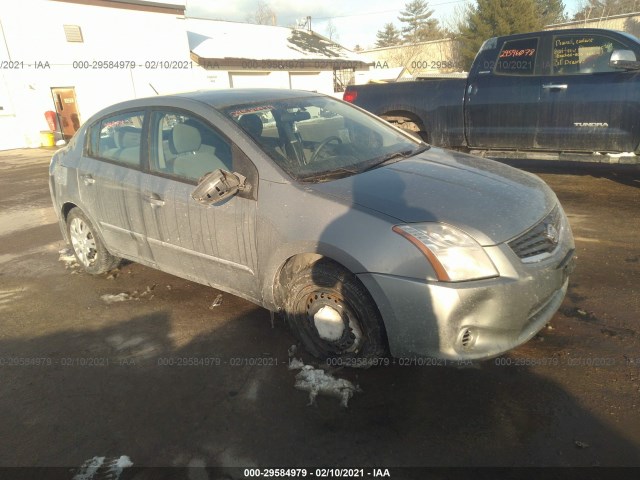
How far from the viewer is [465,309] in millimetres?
2373

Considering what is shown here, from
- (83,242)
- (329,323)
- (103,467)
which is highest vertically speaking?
(83,242)

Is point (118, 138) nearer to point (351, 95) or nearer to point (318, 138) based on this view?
point (318, 138)

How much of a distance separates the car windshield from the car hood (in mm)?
207

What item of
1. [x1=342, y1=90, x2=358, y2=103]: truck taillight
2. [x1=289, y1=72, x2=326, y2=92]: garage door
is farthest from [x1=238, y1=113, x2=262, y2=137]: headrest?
[x1=289, y1=72, x2=326, y2=92]: garage door

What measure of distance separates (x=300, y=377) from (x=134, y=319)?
1.68 metres

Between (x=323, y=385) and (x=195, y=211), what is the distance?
4.80 ft

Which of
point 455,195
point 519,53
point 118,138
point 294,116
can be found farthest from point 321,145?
point 519,53

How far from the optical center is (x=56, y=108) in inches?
711

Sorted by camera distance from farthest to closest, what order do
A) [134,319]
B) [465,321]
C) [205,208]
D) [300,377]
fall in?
[134,319]
[205,208]
[300,377]
[465,321]

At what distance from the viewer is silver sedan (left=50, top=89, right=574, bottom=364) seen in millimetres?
2432

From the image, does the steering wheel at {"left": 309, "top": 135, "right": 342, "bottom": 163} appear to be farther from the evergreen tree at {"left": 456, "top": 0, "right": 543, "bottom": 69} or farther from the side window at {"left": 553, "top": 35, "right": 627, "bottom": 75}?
the evergreen tree at {"left": 456, "top": 0, "right": 543, "bottom": 69}

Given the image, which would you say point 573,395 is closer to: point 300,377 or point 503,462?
point 503,462

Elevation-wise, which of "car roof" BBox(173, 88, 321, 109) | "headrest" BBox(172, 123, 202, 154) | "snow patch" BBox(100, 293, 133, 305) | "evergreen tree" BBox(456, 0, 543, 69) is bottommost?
"snow patch" BBox(100, 293, 133, 305)

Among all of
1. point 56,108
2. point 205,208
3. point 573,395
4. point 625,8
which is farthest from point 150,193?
point 625,8
